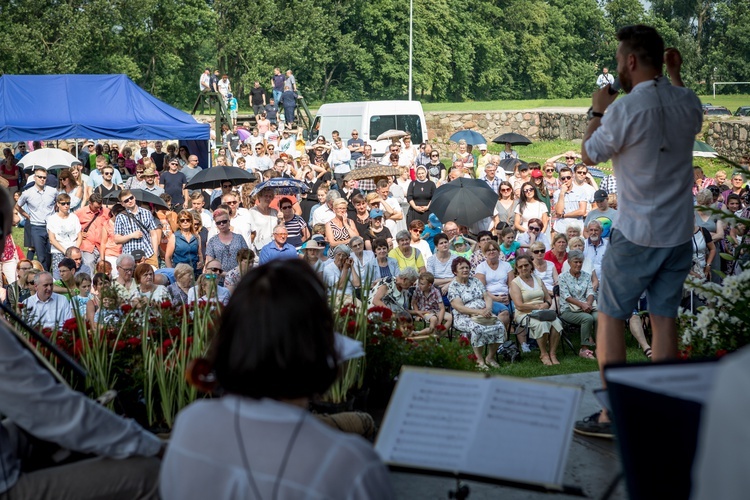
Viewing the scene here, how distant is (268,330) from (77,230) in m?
11.5

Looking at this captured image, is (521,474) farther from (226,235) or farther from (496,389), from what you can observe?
(226,235)

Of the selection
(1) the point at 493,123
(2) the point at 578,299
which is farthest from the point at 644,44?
(1) the point at 493,123

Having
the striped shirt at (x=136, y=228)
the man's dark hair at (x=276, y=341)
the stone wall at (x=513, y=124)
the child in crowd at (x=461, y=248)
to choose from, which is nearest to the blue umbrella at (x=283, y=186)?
the striped shirt at (x=136, y=228)

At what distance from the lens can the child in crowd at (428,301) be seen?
1034cm

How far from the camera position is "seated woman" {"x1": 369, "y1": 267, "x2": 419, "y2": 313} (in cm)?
1025

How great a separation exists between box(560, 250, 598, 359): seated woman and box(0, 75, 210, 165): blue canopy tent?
36.1ft

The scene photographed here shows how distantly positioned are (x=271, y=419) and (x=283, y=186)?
42.7 feet

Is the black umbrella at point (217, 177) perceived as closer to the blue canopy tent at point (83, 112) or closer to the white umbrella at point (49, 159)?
the blue canopy tent at point (83, 112)

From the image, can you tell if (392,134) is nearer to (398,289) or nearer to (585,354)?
(398,289)

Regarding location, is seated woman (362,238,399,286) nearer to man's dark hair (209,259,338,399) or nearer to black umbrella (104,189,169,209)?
black umbrella (104,189,169,209)

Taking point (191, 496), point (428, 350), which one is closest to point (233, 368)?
point (191, 496)

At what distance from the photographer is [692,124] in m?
4.24

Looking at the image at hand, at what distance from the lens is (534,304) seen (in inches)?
416

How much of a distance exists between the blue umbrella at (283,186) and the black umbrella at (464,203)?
2003 mm
